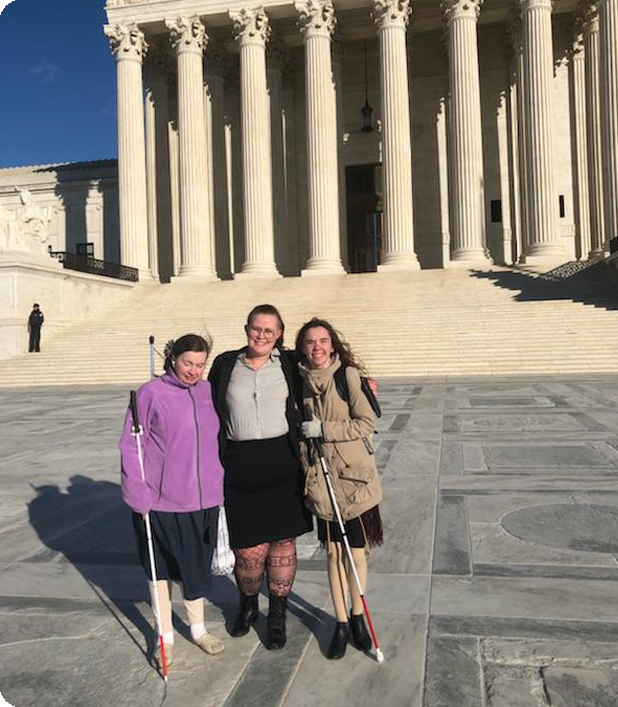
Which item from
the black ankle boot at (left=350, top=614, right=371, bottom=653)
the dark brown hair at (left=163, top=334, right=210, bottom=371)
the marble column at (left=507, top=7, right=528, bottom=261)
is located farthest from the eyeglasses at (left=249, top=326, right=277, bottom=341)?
the marble column at (left=507, top=7, right=528, bottom=261)

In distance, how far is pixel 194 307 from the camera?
87.2ft

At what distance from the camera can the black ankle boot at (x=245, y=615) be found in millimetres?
3306

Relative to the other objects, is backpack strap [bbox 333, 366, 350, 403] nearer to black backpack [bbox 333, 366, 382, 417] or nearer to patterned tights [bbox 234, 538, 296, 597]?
black backpack [bbox 333, 366, 382, 417]

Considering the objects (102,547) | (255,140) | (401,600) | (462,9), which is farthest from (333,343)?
(462,9)

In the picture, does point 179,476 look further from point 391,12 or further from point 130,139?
point 130,139

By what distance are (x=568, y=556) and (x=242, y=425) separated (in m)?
2.42

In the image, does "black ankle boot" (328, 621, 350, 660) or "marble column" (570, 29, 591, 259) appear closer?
"black ankle boot" (328, 621, 350, 660)

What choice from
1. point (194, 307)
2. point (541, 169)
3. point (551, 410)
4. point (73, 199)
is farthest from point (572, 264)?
point (73, 199)

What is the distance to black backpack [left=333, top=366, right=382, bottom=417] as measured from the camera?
3.16m

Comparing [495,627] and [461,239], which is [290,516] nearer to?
[495,627]

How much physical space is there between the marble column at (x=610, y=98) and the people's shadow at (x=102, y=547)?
1072 inches

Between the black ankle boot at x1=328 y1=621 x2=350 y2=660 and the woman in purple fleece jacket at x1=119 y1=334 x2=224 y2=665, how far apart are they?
558 mm

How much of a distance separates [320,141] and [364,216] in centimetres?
956

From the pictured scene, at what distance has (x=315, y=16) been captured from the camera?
3094 centimetres
